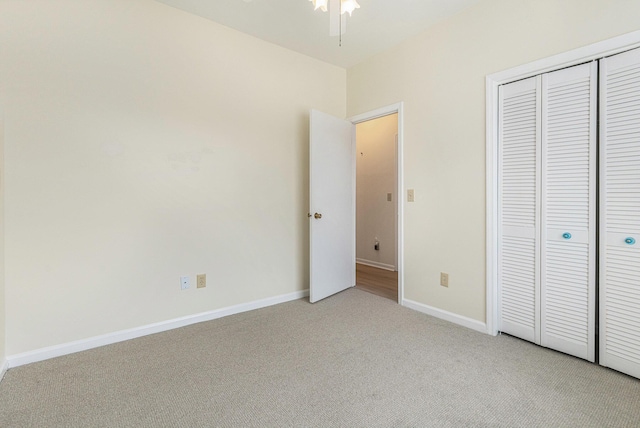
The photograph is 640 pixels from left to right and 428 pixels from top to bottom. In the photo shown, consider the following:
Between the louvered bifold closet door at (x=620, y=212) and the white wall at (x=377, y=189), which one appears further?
the white wall at (x=377, y=189)

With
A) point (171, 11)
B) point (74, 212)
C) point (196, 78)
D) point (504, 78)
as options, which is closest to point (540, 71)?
point (504, 78)

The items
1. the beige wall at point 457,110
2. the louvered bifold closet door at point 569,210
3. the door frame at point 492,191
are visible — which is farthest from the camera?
the door frame at point 492,191

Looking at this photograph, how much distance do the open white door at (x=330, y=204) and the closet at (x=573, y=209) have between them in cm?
150

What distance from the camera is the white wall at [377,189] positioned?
14.7 feet

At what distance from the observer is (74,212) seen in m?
2.02

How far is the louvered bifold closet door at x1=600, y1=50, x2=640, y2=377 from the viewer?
66.1 inches

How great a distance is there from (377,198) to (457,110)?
7.75 ft

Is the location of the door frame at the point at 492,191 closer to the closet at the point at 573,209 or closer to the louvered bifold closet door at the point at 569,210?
the closet at the point at 573,209

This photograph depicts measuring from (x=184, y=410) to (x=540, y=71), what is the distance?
291 cm

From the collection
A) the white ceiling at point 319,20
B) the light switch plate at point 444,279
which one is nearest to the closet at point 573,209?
the light switch plate at point 444,279

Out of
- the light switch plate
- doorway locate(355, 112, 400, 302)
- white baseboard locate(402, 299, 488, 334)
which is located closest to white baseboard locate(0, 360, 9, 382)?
white baseboard locate(402, 299, 488, 334)

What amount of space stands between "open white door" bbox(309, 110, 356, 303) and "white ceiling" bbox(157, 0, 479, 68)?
2.21 feet

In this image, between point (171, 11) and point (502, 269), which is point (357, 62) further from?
point (502, 269)

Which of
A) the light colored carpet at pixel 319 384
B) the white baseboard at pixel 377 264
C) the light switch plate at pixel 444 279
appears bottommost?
the light colored carpet at pixel 319 384
